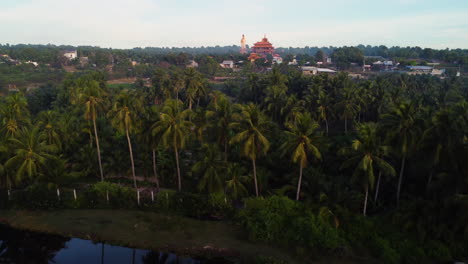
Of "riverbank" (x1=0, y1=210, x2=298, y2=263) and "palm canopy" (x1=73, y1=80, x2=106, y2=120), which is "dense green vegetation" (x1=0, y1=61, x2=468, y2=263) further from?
"riverbank" (x1=0, y1=210, x2=298, y2=263)

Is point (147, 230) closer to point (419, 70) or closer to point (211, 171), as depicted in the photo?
point (211, 171)

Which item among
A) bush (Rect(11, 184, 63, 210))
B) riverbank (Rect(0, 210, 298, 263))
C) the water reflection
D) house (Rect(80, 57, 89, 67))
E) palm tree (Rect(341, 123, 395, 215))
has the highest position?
house (Rect(80, 57, 89, 67))

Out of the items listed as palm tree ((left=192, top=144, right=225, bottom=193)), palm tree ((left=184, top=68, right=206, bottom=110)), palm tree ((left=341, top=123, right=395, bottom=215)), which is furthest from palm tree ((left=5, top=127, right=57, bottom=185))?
palm tree ((left=184, top=68, right=206, bottom=110))

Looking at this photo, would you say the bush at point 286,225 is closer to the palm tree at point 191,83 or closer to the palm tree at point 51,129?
the palm tree at point 51,129

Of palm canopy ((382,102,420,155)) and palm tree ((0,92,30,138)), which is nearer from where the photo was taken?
palm canopy ((382,102,420,155))

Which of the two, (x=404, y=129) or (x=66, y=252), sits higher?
(x=404, y=129)

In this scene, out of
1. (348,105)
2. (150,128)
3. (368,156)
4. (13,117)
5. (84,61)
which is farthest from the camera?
(84,61)

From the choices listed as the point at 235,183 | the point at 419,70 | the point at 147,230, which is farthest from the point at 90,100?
the point at 419,70

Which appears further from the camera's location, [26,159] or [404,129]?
[26,159]
